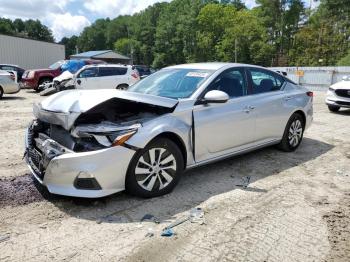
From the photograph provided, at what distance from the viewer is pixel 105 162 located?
12.7 feet

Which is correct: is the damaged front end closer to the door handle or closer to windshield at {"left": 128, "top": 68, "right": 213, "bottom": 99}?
windshield at {"left": 128, "top": 68, "right": 213, "bottom": 99}

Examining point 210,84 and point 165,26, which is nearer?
point 210,84

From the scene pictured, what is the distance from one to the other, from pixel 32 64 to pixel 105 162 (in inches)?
1413

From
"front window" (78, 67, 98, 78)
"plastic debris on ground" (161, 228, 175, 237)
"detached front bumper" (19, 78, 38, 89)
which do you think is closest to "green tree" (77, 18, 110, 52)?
"detached front bumper" (19, 78, 38, 89)

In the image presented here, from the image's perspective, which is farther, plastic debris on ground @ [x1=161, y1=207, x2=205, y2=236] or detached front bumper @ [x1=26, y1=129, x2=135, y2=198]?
detached front bumper @ [x1=26, y1=129, x2=135, y2=198]

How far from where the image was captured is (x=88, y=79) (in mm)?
16719

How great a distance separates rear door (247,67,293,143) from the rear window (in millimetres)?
11953

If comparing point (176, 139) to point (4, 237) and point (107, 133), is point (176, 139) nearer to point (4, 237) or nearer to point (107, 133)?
point (107, 133)

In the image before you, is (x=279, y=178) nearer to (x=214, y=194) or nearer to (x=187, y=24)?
(x=214, y=194)

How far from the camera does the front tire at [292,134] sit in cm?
653

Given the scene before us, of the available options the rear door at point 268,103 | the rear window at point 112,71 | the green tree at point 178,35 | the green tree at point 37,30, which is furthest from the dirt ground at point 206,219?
the green tree at point 37,30

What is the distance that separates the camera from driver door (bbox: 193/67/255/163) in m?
4.79

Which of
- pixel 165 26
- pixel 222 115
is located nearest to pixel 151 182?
pixel 222 115

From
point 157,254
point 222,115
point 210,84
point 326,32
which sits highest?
point 326,32
